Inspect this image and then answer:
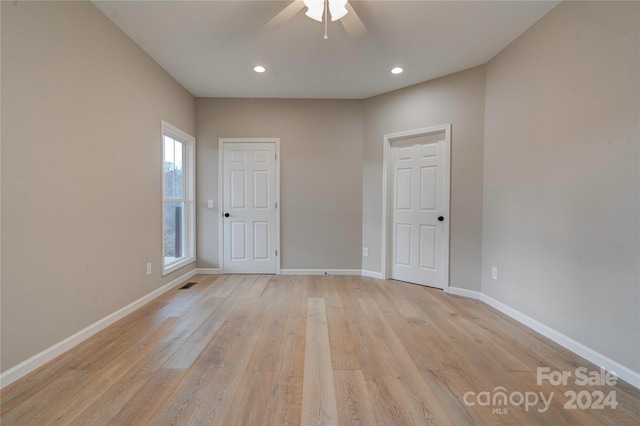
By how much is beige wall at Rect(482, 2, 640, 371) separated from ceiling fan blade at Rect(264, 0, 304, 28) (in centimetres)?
208

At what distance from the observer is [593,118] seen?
6.03ft

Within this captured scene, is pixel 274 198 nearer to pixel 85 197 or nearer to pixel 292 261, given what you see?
pixel 292 261

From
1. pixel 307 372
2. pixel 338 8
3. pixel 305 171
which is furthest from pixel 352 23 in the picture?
pixel 307 372

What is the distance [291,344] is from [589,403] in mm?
1825

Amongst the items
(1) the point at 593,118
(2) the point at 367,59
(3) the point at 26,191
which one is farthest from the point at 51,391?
(1) the point at 593,118

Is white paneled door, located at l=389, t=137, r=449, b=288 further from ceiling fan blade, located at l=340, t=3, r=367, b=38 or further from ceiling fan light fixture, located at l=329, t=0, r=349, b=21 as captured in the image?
ceiling fan light fixture, located at l=329, t=0, r=349, b=21

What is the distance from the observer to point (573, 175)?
1985 mm

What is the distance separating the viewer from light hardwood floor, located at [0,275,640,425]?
135 cm

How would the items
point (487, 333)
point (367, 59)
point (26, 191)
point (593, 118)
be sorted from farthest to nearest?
1. point (367, 59)
2. point (487, 333)
3. point (593, 118)
4. point (26, 191)

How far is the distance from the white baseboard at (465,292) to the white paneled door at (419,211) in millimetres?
140

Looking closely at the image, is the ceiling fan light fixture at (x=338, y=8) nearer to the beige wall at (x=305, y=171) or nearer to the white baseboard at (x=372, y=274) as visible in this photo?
the beige wall at (x=305, y=171)

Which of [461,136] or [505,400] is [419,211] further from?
[505,400]

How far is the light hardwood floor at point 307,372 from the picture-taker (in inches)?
53.1

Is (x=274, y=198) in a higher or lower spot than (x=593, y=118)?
lower
